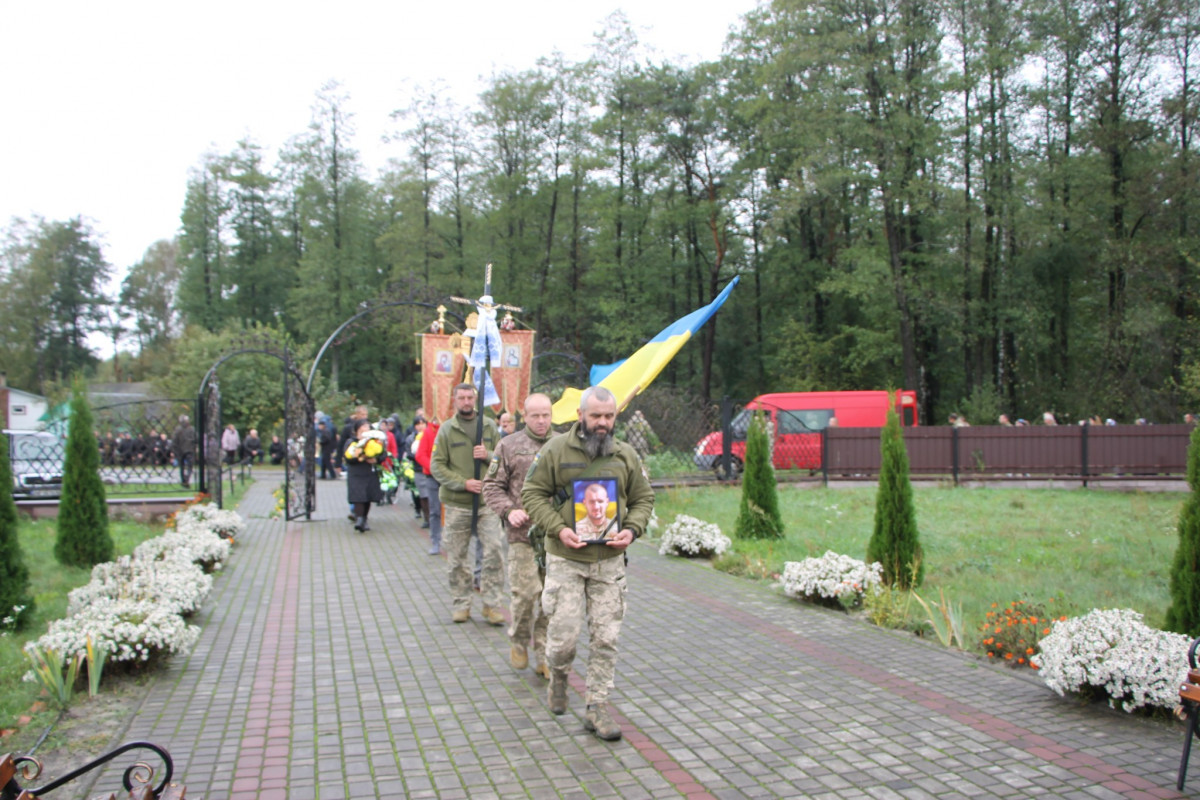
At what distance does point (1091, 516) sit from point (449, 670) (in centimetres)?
1259

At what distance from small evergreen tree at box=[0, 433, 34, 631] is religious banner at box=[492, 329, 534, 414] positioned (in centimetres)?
895

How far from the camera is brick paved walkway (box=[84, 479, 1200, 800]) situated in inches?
177

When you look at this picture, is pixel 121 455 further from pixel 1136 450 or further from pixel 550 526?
pixel 1136 450

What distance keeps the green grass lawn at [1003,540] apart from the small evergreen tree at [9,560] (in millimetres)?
6845

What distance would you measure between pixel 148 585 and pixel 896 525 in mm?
6535

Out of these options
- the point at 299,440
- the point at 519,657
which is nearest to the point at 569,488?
the point at 519,657

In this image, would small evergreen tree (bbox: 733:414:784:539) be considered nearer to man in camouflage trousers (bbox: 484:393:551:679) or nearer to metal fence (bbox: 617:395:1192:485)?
man in camouflage trousers (bbox: 484:393:551:679)

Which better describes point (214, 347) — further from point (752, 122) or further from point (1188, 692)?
point (1188, 692)

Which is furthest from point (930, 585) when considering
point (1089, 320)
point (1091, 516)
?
point (1089, 320)

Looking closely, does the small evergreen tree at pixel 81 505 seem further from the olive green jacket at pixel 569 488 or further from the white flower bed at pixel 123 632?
the olive green jacket at pixel 569 488

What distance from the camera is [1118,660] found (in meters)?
5.37

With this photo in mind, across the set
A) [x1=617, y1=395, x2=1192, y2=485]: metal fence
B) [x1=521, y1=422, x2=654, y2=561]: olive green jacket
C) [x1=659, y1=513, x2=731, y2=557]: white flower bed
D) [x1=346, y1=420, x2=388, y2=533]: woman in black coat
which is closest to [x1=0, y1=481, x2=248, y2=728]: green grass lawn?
[x1=346, y1=420, x2=388, y2=533]: woman in black coat

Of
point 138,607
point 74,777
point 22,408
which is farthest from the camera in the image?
point 22,408

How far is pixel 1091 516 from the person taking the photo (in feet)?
50.1
